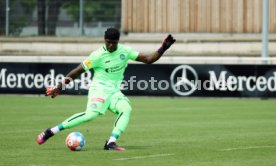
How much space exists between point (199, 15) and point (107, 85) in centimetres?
2156

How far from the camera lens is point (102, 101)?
15.0m

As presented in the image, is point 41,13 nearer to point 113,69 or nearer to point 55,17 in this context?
point 55,17

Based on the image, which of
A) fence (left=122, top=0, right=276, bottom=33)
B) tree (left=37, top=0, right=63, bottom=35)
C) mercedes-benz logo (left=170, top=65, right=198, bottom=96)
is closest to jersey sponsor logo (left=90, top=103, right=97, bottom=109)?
mercedes-benz logo (left=170, top=65, right=198, bottom=96)

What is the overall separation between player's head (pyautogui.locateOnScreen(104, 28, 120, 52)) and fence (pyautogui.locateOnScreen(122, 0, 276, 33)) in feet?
69.6

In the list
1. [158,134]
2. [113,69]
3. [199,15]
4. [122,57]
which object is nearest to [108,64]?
[113,69]

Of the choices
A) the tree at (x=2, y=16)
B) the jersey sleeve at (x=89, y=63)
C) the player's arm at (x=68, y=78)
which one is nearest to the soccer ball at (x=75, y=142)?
the player's arm at (x=68, y=78)

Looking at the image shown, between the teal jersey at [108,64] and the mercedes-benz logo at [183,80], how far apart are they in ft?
50.6

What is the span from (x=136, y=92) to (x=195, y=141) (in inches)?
582

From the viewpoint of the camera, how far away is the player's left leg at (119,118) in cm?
1486

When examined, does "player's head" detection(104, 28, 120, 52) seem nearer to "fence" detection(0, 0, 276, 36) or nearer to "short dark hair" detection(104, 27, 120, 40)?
"short dark hair" detection(104, 27, 120, 40)

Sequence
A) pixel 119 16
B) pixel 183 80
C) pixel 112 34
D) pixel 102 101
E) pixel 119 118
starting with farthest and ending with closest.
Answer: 1. pixel 119 16
2. pixel 183 80
3. pixel 102 101
4. pixel 119 118
5. pixel 112 34

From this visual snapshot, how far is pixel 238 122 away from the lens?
2139cm

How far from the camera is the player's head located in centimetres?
1478

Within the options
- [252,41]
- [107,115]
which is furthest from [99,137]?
[252,41]
